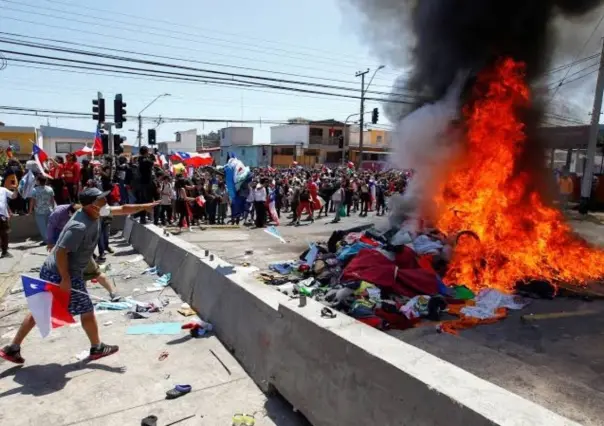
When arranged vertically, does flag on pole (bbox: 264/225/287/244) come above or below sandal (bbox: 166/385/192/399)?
above

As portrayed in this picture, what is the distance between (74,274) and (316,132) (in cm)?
5658

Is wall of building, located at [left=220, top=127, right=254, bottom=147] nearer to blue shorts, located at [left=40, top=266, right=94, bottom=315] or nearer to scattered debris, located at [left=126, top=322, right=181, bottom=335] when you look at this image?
scattered debris, located at [left=126, top=322, right=181, bottom=335]

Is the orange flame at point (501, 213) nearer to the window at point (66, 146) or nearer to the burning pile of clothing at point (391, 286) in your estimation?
the burning pile of clothing at point (391, 286)

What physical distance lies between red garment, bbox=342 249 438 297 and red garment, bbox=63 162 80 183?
27.2ft

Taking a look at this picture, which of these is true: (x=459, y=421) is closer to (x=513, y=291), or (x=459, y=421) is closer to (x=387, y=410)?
(x=387, y=410)

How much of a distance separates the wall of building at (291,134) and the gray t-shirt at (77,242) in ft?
175

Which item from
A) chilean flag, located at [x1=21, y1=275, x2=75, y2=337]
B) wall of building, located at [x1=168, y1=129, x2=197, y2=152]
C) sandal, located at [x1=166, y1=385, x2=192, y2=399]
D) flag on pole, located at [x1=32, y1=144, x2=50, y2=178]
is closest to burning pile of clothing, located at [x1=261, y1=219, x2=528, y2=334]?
sandal, located at [x1=166, y1=385, x2=192, y2=399]

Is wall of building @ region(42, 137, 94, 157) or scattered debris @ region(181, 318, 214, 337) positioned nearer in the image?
scattered debris @ region(181, 318, 214, 337)

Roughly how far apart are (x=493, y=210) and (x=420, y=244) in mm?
1873

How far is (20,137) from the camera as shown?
40281 millimetres

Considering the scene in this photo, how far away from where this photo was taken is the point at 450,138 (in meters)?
10.6

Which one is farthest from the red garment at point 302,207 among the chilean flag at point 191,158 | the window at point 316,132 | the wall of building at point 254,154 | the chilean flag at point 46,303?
the window at point 316,132

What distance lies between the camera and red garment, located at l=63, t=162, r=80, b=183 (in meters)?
11.5

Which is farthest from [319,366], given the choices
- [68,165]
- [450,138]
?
[68,165]
